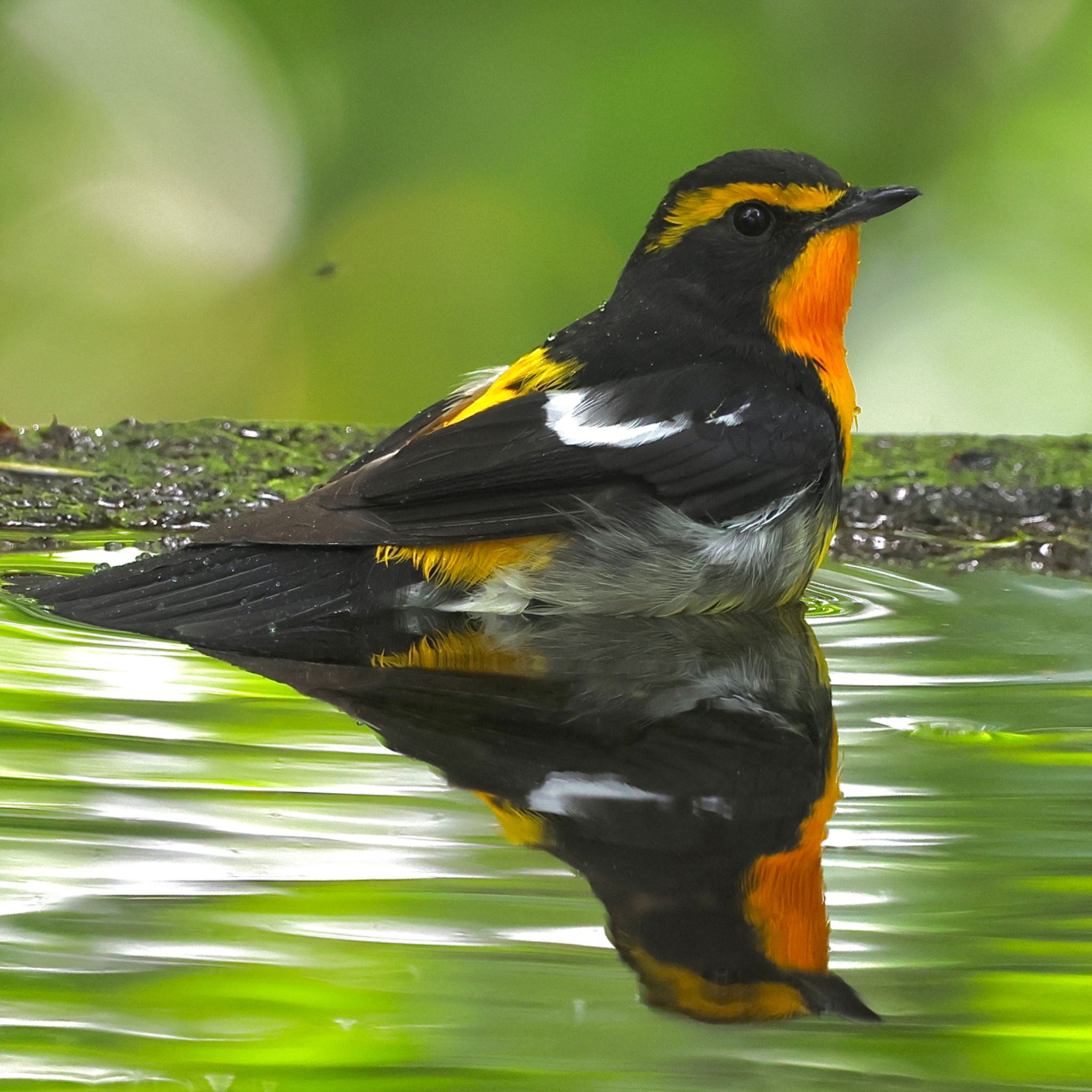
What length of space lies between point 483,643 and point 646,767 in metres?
0.96

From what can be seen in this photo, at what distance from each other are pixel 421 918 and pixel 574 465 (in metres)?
1.84

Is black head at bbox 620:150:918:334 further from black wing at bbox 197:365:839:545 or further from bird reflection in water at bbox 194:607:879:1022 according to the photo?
bird reflection in water at bbox 194:607:879:1022

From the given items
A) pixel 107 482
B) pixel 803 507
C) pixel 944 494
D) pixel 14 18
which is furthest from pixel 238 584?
pixel 14 18

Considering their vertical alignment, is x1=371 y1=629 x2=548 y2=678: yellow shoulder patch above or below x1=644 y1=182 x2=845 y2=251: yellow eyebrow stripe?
below

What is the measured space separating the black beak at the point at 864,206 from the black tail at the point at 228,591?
4.11 ft

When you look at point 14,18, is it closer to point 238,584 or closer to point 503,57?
point 503,57

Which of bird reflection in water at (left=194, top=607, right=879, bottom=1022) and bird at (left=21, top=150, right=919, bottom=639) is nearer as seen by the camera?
bird reflection in water at (left=194, top=607, right=879, bottom=1022)

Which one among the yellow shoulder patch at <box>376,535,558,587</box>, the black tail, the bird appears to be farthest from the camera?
the yellow shoulder patch at <box>376,535,558,587</box>

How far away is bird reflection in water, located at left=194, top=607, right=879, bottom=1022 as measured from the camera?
4.19 ft

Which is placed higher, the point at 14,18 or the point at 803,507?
the point at 14,18

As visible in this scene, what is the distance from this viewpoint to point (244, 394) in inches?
293

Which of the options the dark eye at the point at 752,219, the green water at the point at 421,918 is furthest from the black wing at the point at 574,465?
the green water at the point at 421,918

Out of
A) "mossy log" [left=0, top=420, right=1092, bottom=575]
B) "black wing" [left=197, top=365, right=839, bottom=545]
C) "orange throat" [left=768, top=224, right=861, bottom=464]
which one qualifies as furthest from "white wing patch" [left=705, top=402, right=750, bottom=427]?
"mossy log" [left=0, top=420, right=1092, bottom=575]

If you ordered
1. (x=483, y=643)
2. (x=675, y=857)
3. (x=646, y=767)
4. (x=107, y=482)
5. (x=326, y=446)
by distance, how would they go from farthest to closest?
(x=326, y=446), (x=107, y=482), (x=483, y=643), (x=646, y=767), (x=675, y=857)
